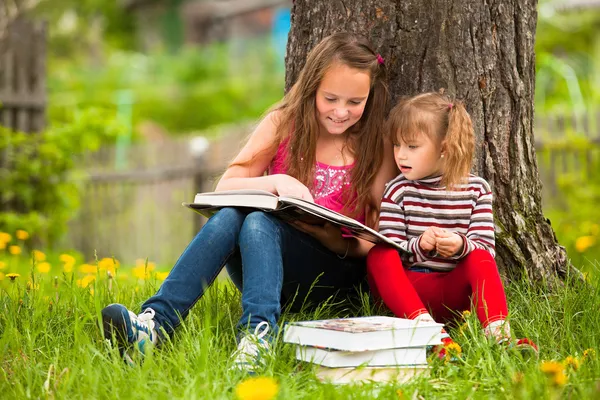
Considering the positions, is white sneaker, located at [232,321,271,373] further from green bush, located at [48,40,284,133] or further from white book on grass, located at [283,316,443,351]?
green bush, located at [48,40,284,133]

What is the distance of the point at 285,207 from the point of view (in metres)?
2.61

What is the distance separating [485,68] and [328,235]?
3.04ft

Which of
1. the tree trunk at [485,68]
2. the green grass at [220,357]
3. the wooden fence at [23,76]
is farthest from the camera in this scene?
the wooden fence at [23,76]

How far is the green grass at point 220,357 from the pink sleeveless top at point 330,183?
0.39m

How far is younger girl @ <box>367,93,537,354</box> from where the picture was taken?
2.73m

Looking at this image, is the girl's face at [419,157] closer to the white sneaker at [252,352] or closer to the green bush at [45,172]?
the white sneaker at [252,352]

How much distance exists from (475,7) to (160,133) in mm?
9797

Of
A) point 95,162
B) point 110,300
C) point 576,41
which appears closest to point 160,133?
point 95,162

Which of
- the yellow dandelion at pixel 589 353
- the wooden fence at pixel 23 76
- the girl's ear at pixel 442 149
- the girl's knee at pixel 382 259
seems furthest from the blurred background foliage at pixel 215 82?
the yellow dandelion at pixel 589 353

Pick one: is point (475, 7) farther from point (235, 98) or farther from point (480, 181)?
point (235, 98)

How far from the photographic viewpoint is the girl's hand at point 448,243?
268 cm

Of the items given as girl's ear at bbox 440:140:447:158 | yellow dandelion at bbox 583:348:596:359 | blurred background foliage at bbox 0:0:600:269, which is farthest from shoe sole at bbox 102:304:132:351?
blurred background foliage at bbox 0:0:600:269

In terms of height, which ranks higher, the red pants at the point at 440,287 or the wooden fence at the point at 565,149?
the wooden fence at the point at 565,149

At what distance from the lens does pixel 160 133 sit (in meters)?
12.4
